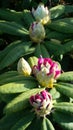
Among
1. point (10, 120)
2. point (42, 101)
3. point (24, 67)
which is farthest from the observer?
point (24, 67)

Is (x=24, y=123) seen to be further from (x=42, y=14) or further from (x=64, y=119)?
(x=42, y=14)

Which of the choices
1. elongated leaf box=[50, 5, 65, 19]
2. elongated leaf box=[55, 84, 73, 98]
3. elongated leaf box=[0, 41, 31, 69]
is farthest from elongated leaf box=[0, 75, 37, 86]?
elongated leaf box=[50, 5, 65, 19]

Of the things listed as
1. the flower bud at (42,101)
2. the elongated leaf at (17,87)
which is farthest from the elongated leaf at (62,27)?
the flower bud at (42,101)

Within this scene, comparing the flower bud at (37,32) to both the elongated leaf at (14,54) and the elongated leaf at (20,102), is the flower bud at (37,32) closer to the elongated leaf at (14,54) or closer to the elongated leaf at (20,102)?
the elongated leaf at (14,54)

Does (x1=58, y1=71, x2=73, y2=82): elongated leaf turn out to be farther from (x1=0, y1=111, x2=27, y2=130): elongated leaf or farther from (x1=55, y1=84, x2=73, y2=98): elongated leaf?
(x1=0, y1=111, x2=27, y2=130): elongated leaf

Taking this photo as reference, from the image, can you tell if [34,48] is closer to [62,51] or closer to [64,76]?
[62,51]

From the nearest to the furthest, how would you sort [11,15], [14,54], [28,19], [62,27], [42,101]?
[42,101] < [14,54] < [62,27] < [28,19] < [11,15]

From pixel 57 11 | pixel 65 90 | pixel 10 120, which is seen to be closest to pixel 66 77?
pixel 65 90
